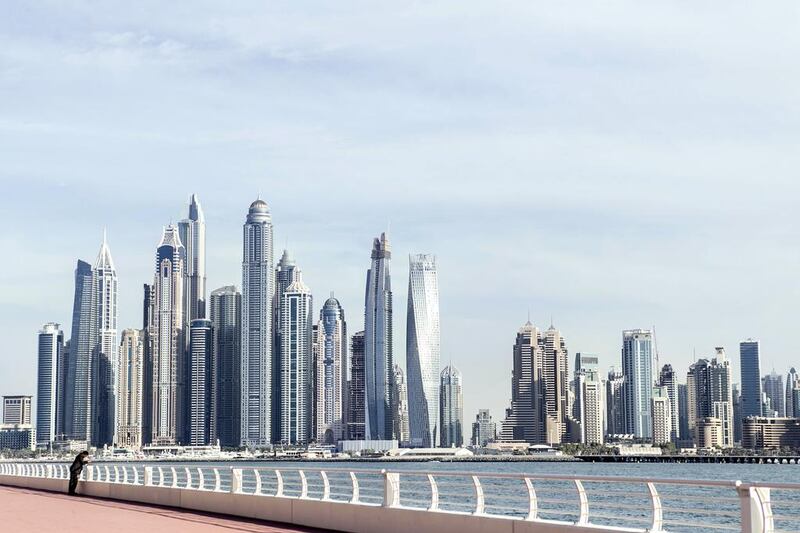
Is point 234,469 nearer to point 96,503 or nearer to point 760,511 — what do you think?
point 96,503

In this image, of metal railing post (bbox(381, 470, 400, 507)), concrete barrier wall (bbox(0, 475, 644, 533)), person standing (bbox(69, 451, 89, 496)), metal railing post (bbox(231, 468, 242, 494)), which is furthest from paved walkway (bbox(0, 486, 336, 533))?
person standing (bbox(69, 451, 89, 496))

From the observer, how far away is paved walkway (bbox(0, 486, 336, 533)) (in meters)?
25.0

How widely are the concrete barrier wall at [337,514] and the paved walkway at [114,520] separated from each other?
64 centimetres

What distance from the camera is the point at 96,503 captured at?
37.2 m

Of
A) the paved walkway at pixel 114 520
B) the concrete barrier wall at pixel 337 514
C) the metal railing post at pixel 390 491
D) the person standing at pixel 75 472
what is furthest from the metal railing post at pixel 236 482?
the person standing at pixel 75 472

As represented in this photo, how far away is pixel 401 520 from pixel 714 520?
189 ft

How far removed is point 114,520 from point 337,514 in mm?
5332

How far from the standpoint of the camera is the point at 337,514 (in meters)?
26.5

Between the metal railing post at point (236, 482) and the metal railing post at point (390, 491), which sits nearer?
the metal railing post at point (390, 491)

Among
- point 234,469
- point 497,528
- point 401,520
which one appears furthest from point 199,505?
point 497,528

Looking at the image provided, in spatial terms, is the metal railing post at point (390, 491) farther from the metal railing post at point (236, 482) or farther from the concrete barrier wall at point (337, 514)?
the metal railing post at point (236, 482)

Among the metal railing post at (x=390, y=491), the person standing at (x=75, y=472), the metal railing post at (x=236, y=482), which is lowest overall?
the person standing at (x=75, y=472)

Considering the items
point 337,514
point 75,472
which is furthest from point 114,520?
point 75,472

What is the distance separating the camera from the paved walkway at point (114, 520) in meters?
25.0
